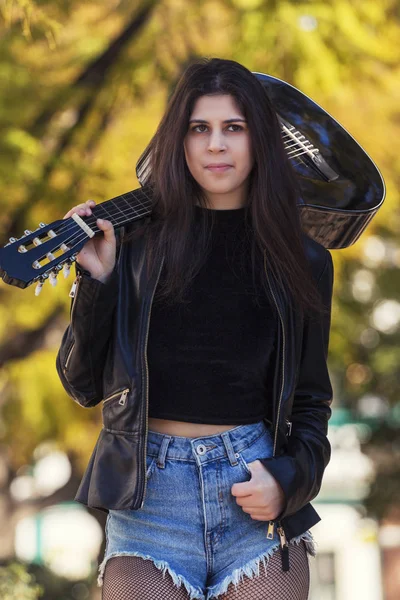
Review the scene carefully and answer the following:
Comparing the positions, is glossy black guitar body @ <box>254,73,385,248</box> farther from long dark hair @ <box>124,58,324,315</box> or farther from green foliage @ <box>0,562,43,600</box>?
green foliage @ <box>0,562,43,600</box>

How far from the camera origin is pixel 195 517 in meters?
2.92

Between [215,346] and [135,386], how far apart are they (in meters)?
0.25

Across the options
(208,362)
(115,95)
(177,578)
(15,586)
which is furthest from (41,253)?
(115,95)

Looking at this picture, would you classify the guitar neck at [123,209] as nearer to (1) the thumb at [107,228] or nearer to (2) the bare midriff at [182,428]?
(1) the thumb at [107,228]

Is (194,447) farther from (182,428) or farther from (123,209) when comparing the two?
(123,209)

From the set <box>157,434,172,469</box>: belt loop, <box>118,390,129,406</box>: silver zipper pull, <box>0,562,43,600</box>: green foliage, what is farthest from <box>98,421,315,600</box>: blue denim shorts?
<box>0,562,43,600</box>: green foliage

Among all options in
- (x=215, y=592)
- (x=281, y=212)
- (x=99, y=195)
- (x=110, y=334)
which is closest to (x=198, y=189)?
(x=281, y=212)

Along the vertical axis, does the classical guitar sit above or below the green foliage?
above

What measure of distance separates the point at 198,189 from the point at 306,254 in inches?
14.6

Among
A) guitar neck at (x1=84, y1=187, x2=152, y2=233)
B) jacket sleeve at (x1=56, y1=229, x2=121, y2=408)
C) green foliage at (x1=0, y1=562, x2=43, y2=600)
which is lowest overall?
green foliage at (x1=0, y1=562, x2=43, y2=600)

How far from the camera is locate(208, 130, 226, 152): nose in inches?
121

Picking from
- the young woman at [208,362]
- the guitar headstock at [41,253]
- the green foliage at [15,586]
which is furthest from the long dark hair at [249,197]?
the green foliage at [15,586]

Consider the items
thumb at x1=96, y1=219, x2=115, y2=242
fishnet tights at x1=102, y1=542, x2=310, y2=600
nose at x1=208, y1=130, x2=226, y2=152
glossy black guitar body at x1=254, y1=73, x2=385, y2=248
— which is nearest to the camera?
fishnet tights at x1=102, y1=542, x2=310, y2=600

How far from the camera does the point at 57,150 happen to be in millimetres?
8039
